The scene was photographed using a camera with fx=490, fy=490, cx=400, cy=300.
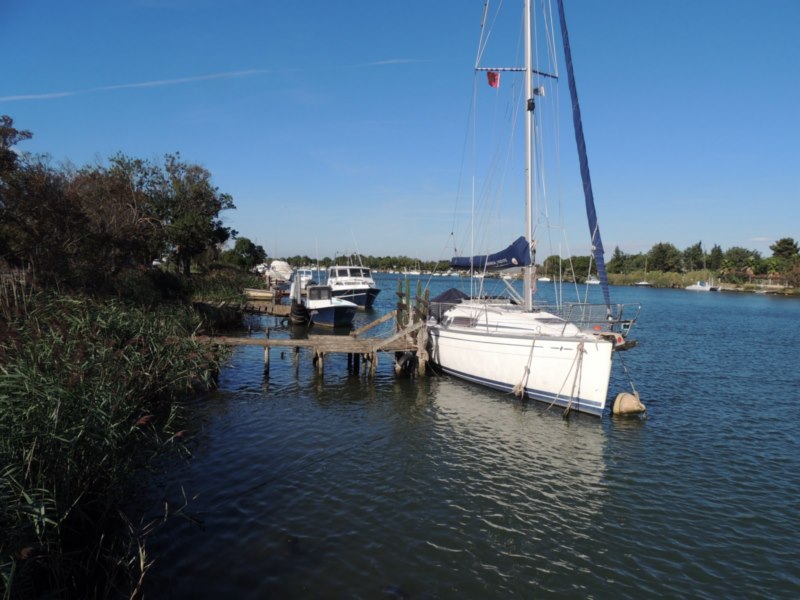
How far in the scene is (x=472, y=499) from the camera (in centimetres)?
866

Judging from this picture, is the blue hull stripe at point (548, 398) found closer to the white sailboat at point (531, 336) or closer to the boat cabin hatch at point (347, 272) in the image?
the white sailboat at point (531, 336)

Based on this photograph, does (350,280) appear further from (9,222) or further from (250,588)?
(250,588)

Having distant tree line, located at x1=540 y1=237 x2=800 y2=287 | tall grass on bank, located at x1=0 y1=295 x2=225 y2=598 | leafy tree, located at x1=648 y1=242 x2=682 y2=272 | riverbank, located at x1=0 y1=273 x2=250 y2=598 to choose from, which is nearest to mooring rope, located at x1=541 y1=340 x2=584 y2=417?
riverbank, located at x1=0 y1=273 x2=250 y2=598

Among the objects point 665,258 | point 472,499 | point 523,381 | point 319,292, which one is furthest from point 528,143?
point 665,258

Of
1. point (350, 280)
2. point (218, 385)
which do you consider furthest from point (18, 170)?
point (350, 280)

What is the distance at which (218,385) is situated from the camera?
16.1 metres

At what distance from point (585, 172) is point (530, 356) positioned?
574cm

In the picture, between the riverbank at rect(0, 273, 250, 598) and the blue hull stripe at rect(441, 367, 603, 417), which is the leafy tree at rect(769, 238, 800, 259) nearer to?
the blue hull stripe at rect(441, 367, 603, 417)

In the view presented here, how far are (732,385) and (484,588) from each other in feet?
54.8

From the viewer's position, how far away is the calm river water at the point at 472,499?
6441 millimetres

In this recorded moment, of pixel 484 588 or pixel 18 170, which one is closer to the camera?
pixel 484 588

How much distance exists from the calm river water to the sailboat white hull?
647mm

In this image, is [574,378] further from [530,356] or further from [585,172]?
[585,172]

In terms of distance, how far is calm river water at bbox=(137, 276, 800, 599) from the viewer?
6441 millimetres
